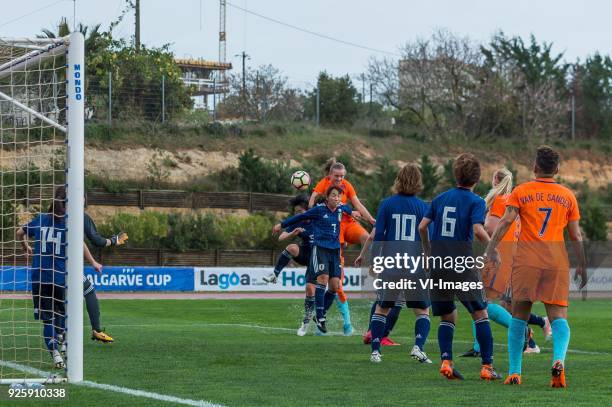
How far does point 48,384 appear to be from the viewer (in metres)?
9.09

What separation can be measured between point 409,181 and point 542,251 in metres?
2.28

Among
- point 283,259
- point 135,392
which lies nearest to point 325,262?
point 283,259

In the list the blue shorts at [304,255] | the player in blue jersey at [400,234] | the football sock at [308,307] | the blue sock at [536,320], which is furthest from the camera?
the blue shorts at [304,255]

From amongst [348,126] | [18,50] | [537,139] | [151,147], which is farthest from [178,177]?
[18,50]

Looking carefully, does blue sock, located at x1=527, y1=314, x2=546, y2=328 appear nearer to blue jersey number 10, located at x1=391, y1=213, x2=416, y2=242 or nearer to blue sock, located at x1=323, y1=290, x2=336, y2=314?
blue jersey number 10, located at x1=391, y1=213, x2=416, y2=242

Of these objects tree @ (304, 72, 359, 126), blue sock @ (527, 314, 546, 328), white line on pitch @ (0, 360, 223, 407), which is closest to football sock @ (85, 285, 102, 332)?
white line on pitch @ (0, 360, 223, 407)

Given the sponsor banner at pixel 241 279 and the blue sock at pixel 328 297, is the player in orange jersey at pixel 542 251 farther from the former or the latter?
the sponsor banner at pixel 241 279

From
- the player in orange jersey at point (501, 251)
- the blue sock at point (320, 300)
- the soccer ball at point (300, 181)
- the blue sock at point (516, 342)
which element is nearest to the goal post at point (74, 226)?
the blue sock at point (516, 342)

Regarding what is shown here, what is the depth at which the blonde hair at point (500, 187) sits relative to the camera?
11.8 m

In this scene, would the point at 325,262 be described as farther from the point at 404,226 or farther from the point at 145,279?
the point at 145,279

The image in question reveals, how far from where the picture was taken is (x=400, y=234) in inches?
439

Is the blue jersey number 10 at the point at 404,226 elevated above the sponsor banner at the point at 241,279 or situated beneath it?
elevated above

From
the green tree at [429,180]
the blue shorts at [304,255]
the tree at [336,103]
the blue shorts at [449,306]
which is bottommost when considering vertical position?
the blue shorts at [449,306]

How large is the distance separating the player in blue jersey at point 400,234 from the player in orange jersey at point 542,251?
71.5 inches
